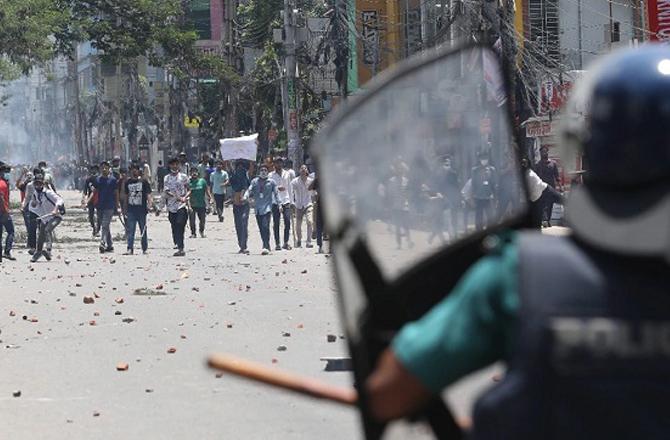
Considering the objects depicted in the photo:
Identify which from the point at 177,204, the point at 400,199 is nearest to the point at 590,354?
the point at 400,199

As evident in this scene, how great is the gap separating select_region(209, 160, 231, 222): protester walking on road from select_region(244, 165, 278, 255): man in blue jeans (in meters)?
11.3

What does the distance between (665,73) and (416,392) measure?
0.65 meters

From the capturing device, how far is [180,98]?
3265 inches

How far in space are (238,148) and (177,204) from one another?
25496mm

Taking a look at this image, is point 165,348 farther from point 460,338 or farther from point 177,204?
point 177,204

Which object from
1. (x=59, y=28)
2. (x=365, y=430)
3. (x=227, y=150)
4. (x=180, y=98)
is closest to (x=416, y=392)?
(x=365, y=430)

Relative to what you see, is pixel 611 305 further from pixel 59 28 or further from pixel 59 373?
pixel 59 28

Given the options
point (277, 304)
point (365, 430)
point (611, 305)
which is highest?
point (611, 305)

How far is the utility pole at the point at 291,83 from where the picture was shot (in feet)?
144

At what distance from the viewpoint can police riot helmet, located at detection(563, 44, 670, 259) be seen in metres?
2.48

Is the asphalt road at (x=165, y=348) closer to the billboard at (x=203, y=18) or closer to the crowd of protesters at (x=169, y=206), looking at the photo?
the crowd of protesters at (x=169, y=206)

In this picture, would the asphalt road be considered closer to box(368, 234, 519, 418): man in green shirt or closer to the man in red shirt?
box(368, 234, 519, 418): man in green shirt

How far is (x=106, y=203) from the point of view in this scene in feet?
91.2

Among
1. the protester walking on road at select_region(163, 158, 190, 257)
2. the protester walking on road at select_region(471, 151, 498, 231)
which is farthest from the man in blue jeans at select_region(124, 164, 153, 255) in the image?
the protester walking on road at select_region(471, 151, 498, 231)
